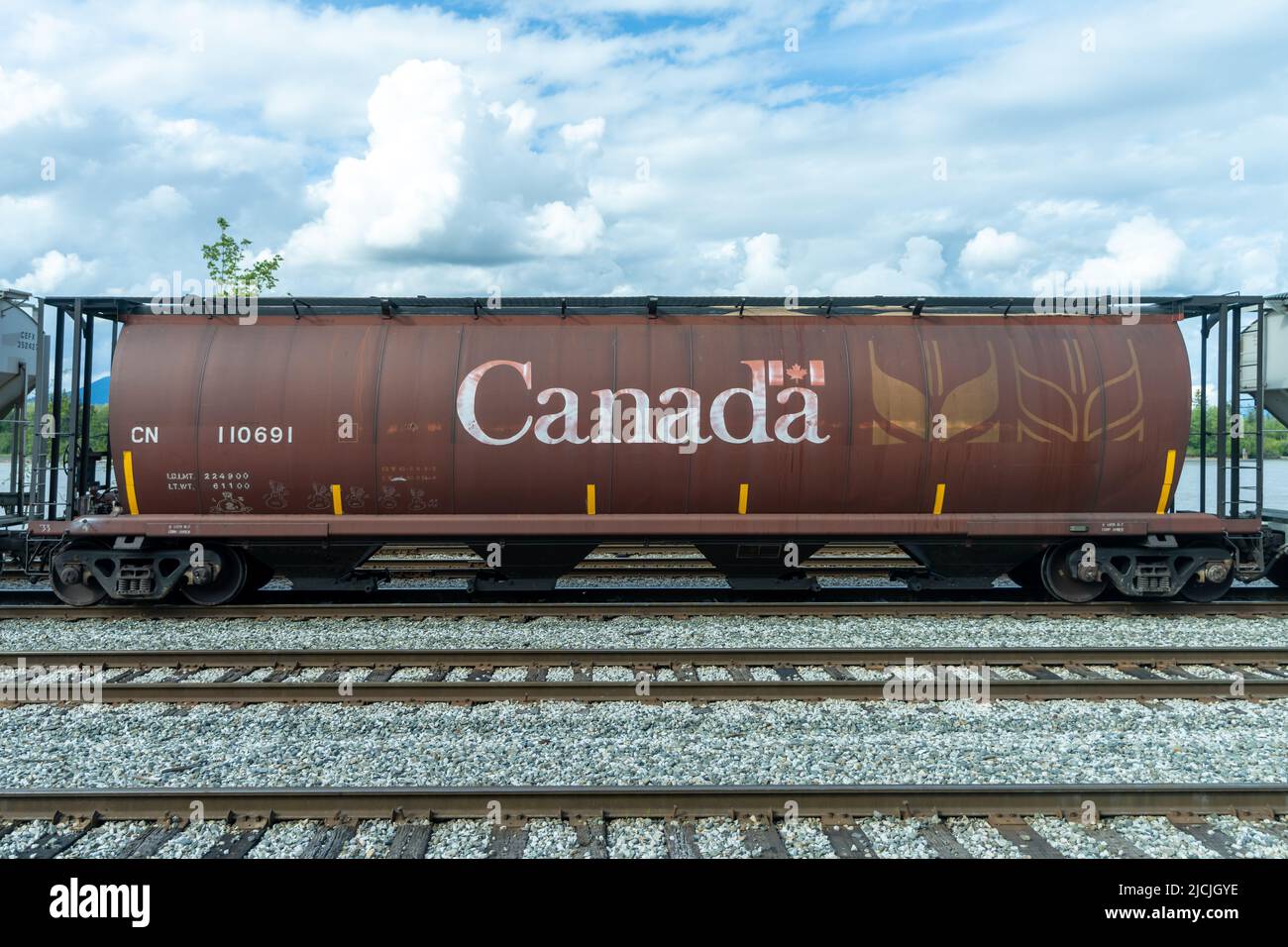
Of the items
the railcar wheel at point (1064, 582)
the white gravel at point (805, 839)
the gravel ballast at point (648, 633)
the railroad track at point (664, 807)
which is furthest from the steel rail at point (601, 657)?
the white gravel at point (805, 839)

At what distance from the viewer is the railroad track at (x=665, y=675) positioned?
22.4 ft

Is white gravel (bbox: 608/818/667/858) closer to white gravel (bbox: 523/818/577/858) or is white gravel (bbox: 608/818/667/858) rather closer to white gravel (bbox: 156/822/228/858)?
white gravel (bbox: 523/818/577/858)

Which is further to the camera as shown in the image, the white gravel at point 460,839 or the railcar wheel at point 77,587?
the railcar wheel at point 77,587

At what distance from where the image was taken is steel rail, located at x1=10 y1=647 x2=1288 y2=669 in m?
7.70

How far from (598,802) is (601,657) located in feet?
9.49

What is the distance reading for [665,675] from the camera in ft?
24.7

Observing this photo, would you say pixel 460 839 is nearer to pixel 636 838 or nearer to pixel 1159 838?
pixel 636 838

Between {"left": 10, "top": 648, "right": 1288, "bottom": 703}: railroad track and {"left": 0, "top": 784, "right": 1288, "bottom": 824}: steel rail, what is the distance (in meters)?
1.93

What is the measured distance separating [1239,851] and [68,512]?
477 inches

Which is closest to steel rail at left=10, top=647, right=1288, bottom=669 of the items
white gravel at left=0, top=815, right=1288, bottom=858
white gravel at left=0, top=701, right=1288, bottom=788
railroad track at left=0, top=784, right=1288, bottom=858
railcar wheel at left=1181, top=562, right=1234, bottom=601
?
white gravel at left=0, top=701, right=1288, bottom=788

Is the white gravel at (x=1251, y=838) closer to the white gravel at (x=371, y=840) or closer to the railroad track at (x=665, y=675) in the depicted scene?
the railroad track at (x=665, y=675)

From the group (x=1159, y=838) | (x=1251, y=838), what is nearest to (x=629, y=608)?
(x=1159, y=838)

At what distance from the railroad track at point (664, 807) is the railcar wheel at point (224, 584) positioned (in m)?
5.19
